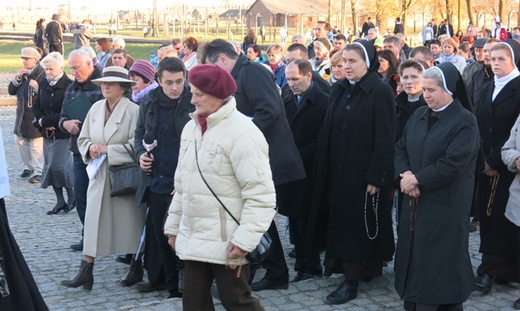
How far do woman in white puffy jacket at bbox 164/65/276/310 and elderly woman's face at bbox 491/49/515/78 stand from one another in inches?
125

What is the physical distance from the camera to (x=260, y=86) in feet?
21.9

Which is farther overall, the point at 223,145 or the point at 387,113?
the point at 387,113

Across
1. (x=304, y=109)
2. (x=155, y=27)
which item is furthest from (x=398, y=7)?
(x=304, y=109)

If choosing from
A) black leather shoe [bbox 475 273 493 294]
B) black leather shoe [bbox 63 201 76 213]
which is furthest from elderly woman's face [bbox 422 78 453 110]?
black leather shoe [bbox 63 201 76 213]

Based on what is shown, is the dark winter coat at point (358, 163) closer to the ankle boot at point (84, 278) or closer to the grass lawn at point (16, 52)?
the ankle boot at point (84, 278)

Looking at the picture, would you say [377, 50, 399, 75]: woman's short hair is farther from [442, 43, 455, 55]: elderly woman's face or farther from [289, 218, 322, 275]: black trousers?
[442, 43, 455, 55]: elderly woman's face

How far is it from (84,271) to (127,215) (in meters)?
0.62

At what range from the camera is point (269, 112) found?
6.64 metres

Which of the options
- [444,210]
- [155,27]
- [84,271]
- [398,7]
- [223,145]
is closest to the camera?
[223,145]

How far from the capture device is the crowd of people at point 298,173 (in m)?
4.96

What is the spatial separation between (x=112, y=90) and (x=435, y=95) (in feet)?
9.70

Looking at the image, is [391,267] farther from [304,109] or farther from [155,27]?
[155,27]

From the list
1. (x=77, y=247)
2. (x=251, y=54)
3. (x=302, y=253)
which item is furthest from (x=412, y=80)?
(x=251, y=54)

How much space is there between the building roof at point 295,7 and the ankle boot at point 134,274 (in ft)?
297
